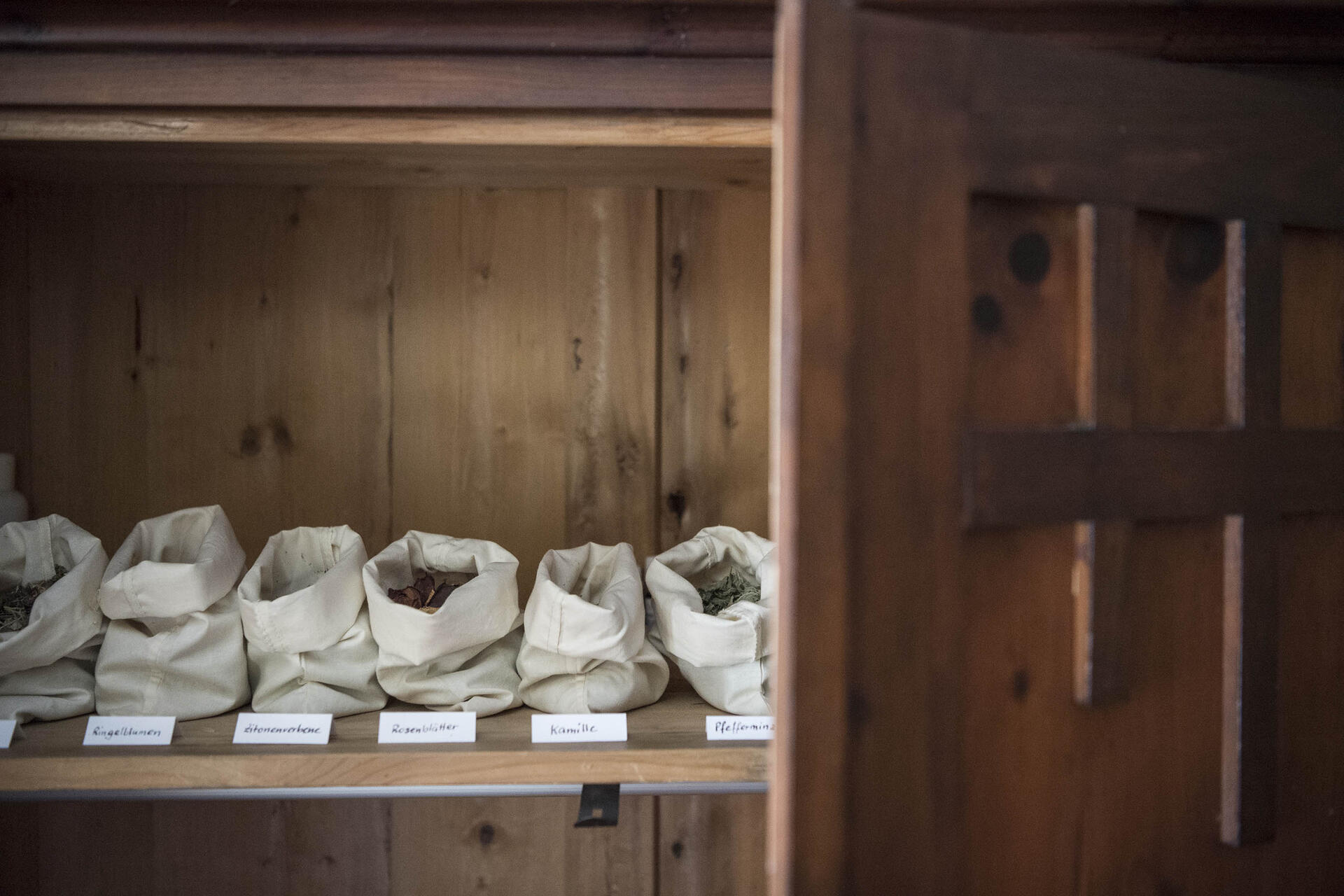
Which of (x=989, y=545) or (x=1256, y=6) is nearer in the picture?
(x=989, y=545)

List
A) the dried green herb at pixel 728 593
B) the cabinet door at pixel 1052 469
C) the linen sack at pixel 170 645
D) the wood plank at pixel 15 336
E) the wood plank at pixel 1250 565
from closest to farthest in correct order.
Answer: the cabinet door at pixel 1052 469 → the wood plank at pixel 1250 565 → the linen sack at pixel 170 645 → the dried green herb at pixel 728 593 → the wood plank at pixel 15 336

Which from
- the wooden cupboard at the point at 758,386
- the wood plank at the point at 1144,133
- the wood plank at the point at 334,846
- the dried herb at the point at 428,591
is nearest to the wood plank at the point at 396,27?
the wooden cupboard at the point at 758,386

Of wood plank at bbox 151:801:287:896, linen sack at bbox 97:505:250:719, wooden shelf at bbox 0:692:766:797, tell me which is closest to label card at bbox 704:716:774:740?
wooden shelf at bbox 0:692:766:797

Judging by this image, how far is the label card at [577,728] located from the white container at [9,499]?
0.64 m

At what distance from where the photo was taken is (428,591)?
2.76 ft

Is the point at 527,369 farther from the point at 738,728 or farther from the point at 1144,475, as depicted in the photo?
the point at 1144,475

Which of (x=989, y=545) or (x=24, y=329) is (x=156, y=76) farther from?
(x=989, y=545)

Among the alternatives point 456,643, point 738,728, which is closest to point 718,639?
point 738,728

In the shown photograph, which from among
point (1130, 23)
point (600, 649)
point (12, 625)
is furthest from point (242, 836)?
point (1130, 23)

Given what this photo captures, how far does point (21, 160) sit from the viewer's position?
2.89 ft

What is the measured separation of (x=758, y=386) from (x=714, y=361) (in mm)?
65

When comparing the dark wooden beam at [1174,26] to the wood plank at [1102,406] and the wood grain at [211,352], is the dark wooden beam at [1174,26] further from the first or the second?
the wood grain at [211,352]

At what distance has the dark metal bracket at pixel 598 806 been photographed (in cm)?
70

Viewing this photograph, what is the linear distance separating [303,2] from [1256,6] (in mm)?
730
